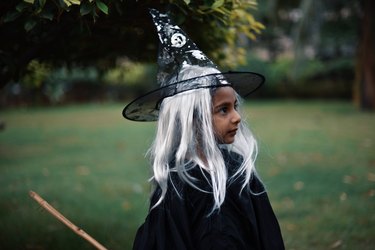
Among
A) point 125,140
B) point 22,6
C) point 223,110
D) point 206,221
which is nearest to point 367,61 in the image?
point 125,140

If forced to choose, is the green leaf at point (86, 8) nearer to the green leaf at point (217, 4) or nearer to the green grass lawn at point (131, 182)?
the green leaf at point (217, 4)

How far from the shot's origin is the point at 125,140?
13.1m

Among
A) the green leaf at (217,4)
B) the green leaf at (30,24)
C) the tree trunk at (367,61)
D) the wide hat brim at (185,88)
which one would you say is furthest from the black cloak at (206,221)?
the tree trunk at (367,61)

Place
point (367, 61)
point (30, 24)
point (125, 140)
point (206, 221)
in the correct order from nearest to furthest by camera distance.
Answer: point (206, 221) → point (30, 24) → point (125, 140) → point (367, 61)

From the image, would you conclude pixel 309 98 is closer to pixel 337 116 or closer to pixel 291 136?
pixel 337 116

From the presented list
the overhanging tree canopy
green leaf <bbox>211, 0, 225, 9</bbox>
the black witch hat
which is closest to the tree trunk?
the overhanging tree canopy

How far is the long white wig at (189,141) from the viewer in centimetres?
247

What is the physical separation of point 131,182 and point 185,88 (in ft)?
18.6

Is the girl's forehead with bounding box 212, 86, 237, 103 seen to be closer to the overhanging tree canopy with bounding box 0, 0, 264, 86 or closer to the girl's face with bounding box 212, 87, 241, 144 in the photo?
the girl's face with bounding box 212, 87, 241, 144

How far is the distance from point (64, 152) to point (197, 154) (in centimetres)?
894

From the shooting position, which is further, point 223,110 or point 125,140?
point 125,140

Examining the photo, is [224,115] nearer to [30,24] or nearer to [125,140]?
[30,24]

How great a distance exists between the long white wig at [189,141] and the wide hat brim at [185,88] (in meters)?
0.04

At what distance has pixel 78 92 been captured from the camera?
28203mm
